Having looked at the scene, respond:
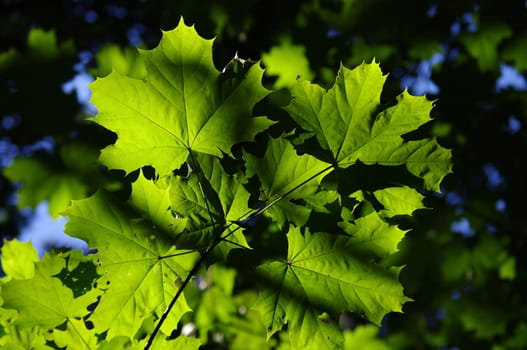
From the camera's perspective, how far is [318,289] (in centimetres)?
90

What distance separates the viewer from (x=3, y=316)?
104 cm

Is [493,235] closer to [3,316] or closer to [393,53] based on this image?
[393,53]

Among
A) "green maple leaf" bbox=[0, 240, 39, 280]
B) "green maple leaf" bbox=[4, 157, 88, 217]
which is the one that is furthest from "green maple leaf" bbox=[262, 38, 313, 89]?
"green maple leaf" bbox=[0, 240, 39, 280]

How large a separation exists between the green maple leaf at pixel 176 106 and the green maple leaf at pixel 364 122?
0.08m

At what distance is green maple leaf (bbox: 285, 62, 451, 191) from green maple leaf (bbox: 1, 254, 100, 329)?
497mm

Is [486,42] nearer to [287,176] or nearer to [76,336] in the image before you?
[287,176]

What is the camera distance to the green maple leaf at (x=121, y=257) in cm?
87

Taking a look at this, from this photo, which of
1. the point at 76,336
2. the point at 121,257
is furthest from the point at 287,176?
the point at 76,336

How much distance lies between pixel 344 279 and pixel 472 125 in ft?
6.67

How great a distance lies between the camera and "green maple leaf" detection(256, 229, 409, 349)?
0.90 m

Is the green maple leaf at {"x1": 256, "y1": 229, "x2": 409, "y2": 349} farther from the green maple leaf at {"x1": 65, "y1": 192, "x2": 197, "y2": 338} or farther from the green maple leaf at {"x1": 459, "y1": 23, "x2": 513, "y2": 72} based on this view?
the green maple leaf at {"x1": 459, "y1": 23, "x2": 513, "y2": 72}

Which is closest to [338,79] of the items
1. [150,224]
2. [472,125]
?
[150,224]

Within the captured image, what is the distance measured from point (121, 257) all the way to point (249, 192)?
0.24 metres

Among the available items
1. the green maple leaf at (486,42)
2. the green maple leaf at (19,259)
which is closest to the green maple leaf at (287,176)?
the green maple leaf at (19,259)
